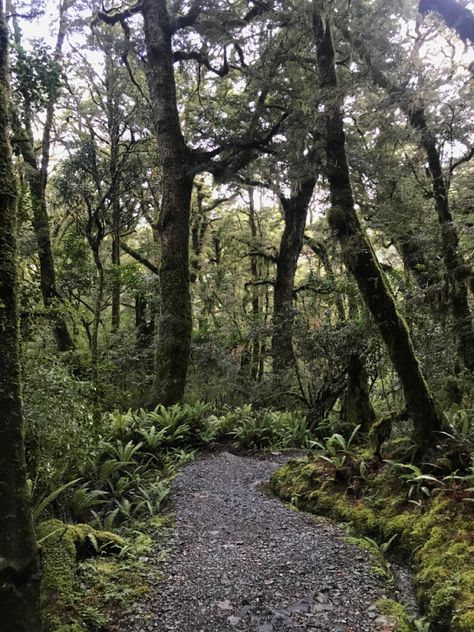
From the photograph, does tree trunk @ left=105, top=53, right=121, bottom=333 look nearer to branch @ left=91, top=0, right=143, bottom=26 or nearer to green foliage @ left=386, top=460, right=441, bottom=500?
branch @ left=91, top=0, right=143, bottom=26

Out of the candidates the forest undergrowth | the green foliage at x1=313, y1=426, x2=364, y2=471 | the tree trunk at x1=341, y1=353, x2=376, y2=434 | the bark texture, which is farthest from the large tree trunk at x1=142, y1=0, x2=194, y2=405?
the bark texture

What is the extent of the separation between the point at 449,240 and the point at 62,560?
7.98m

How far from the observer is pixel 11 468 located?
267 cm

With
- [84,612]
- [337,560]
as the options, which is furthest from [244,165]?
[84,612]

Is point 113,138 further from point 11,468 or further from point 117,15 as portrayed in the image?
point 11,468

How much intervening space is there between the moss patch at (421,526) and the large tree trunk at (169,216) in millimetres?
4096

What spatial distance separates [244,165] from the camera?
36.8ft

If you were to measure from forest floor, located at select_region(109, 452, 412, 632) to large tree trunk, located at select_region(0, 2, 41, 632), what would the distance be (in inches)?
45.0

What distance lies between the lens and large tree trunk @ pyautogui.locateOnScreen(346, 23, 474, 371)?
755cm

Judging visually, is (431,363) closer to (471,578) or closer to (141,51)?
(471,578)

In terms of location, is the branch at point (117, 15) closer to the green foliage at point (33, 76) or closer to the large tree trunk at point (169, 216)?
the large tree trunk at point (169, 216)

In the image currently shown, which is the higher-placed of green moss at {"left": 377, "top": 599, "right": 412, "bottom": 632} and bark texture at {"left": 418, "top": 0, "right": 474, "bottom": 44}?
bark texture at {"left": 418, "top": 0, "right": 474, "bottom": 44}

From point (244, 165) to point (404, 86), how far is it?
469 cm

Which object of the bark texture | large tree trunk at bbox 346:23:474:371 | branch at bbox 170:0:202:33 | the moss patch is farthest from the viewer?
branch at bbox 170:0:202:33
